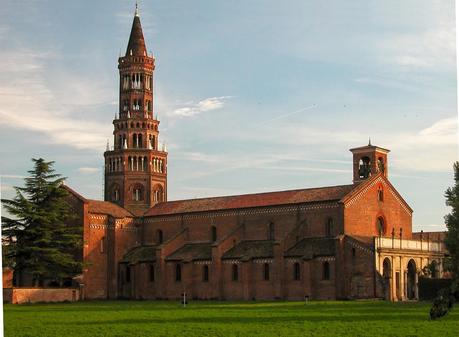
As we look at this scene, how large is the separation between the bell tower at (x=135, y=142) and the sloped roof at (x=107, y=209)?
241 centimetres

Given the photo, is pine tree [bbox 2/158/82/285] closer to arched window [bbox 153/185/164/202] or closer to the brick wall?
the brick wall

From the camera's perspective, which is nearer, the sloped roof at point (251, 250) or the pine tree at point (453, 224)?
the pine tree at point (453, 224)

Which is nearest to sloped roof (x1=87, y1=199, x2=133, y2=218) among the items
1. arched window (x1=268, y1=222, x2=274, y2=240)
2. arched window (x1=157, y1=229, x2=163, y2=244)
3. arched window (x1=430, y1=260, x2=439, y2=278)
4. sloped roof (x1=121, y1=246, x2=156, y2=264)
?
arched window (x1=157, y1=229, x2=163, y2=244)

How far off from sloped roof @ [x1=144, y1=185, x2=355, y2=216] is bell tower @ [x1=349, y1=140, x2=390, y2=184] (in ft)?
8.40

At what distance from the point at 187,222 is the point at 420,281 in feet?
72.3

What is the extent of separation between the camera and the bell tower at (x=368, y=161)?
6125 centimetres

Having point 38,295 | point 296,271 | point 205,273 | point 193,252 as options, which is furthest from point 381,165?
point 38,295

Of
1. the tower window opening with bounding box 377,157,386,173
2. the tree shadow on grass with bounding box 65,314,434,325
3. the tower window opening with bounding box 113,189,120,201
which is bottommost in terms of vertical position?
the tree shadow on grass with bounding box 65,314,434,325

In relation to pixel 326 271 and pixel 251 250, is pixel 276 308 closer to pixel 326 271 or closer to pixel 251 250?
pixel 326 271

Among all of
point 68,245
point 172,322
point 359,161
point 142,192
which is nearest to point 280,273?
point 359,161

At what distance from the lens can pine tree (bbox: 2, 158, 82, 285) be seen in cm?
5953

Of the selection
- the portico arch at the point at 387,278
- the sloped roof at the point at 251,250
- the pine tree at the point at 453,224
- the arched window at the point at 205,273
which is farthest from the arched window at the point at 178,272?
the pine tree at the point at 453,224

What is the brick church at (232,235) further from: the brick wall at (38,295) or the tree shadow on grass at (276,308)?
the tree shadow on grass at (276,308)

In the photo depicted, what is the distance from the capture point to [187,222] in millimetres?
68062
